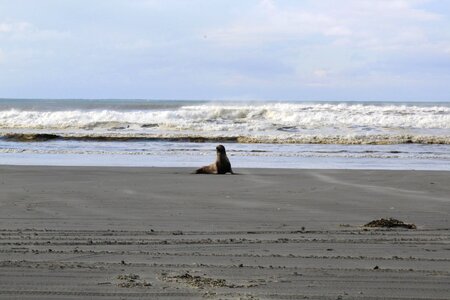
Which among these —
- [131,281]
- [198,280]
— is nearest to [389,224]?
[198,280]

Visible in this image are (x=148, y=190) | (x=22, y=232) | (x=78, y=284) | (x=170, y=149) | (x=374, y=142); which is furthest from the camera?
(x=374, y=142)

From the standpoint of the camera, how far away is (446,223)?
7375 mm

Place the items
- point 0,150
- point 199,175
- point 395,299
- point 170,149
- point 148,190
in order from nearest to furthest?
point 395,299 < point 148,190 < point 199,175 < point 0,150 < point 170,149

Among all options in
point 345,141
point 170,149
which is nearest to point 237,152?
point 170,149

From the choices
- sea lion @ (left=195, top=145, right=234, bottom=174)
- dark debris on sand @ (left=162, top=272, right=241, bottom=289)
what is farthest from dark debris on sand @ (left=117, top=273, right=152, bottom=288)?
sea lion @ (left=195, top=145, right=234, bottom=174)

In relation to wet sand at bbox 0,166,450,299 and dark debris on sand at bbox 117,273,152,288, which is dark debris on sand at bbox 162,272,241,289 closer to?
A: wet sand at bbox 0,166,450,299

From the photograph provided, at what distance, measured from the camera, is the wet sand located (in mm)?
4375

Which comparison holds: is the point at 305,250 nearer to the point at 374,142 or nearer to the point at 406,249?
the point at 406,249

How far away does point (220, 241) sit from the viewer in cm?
602

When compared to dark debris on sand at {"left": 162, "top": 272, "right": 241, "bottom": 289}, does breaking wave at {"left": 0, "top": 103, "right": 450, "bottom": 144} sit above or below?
above

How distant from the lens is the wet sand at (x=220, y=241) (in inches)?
172

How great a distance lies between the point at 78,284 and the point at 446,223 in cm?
433

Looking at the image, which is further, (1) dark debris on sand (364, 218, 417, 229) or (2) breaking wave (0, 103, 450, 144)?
(2) breaking wave (0, 103, 450, 144)

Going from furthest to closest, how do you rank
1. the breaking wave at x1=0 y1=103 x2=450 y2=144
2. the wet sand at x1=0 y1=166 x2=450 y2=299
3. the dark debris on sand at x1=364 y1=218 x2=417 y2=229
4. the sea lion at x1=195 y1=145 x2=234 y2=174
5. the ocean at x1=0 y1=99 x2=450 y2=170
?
the breaking wave at x1=0 y1=103 x2=450 y2=144
the ocean at x1=0 y1=99 x2=450 y2=170
the sea lion at x1=195 y1=145 x2=234 y2=174
the dark debris on sand at x1=364 y1=218 x2=417 y2=229
the wet sand at x1=0 y1=166 x2=450 y2=299
